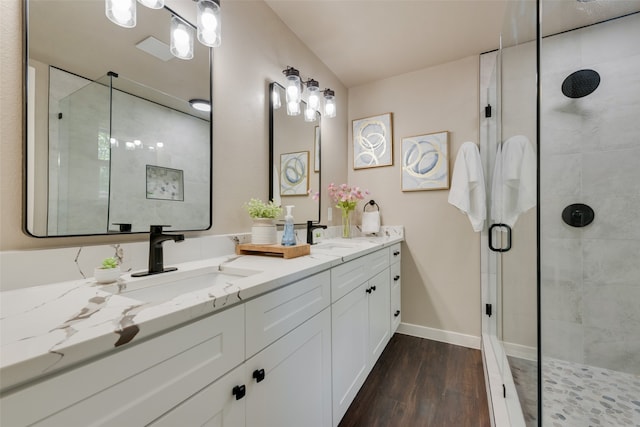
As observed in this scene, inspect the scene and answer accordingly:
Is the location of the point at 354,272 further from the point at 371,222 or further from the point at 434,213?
the point at 434,213

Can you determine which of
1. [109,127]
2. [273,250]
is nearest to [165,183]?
[109,127]

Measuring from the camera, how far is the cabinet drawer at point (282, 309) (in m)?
0.78

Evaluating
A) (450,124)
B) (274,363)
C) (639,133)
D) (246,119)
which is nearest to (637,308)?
(639,133)

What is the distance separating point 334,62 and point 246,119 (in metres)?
1.27

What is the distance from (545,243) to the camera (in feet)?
3.86

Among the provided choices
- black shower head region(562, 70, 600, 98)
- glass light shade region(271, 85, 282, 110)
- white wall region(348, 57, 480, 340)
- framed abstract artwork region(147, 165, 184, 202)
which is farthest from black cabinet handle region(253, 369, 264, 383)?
black shower head region(562, 70, 600, 98)

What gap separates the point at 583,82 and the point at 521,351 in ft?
5.66

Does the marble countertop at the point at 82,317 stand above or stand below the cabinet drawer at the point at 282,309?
above

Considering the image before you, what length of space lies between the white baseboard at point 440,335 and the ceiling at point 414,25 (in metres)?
2.14

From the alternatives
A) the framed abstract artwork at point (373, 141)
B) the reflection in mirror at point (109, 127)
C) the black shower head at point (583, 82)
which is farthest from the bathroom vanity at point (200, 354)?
the black shower head at point (583, 82)

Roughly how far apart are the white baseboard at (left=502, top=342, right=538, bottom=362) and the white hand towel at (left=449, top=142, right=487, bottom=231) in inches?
35.5

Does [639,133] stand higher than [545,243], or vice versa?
[639,133]

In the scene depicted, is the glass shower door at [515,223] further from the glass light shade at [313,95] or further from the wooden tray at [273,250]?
the glass light shade at [313,95]

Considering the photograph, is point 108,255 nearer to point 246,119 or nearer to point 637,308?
point 246,119
